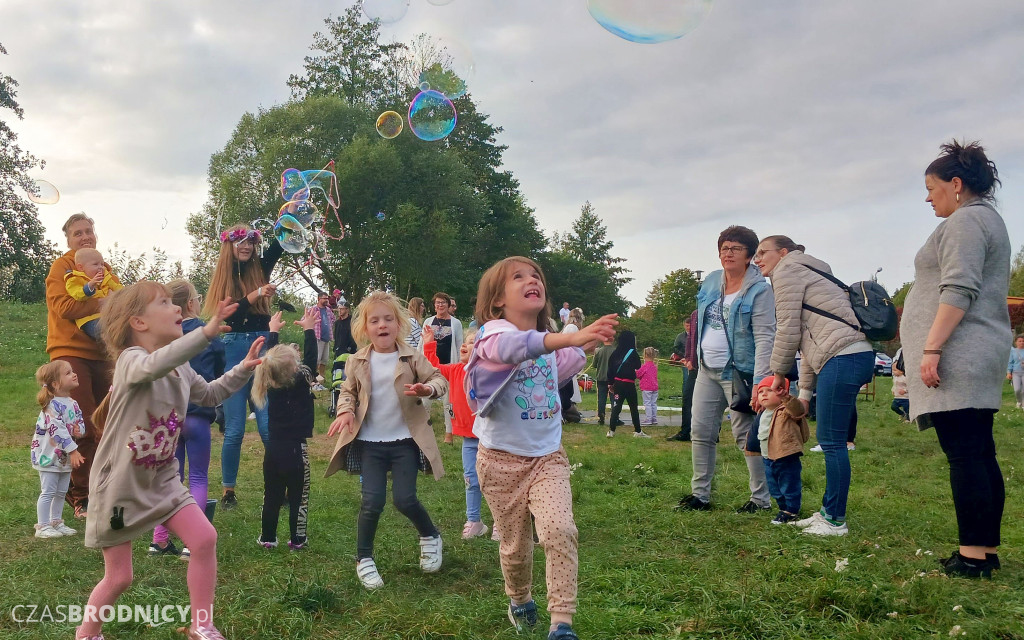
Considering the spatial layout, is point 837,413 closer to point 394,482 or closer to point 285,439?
point 394,482

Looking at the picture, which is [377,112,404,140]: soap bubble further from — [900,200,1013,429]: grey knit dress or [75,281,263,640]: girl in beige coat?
[900,200,1013,429]: grey knit dress

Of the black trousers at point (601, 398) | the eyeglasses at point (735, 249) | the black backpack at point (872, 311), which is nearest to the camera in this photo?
the black backpack at point (872, 311)

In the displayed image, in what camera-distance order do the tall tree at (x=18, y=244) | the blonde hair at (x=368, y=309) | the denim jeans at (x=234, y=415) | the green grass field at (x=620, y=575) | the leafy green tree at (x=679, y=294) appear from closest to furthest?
the green grass field at (x=620, y=575), the blonde hair at (x=368, y=309), the denim jeans at (x=234, y=415), the tall tree at (x=18, y=244), the leafy green tree at (x=679, y=294)

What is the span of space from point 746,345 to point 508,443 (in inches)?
109

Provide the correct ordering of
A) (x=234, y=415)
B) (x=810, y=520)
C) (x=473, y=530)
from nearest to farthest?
(x=810, y=520)
(x=473, y=530)
(x=234, y=415)

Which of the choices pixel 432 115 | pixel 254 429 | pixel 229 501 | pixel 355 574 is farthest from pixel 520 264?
pixel 254 429

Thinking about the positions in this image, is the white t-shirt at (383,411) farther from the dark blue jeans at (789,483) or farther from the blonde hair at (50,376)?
the dark blue jeans at (789,483)

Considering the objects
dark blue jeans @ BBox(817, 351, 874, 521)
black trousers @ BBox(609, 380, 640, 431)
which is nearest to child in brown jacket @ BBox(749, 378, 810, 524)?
dark blue jeans @ BBox(817, 351, 874, 521)

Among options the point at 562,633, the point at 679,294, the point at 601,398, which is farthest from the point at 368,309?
the point at 679,294

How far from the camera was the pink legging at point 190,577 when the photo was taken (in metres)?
3.19

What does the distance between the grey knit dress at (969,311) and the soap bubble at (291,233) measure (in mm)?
5386

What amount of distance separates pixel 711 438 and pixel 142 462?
4126 millimetres

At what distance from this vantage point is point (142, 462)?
323 cm

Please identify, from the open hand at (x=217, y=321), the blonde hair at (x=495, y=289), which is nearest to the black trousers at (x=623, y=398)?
the blonde hair at (x=495, y=289)
